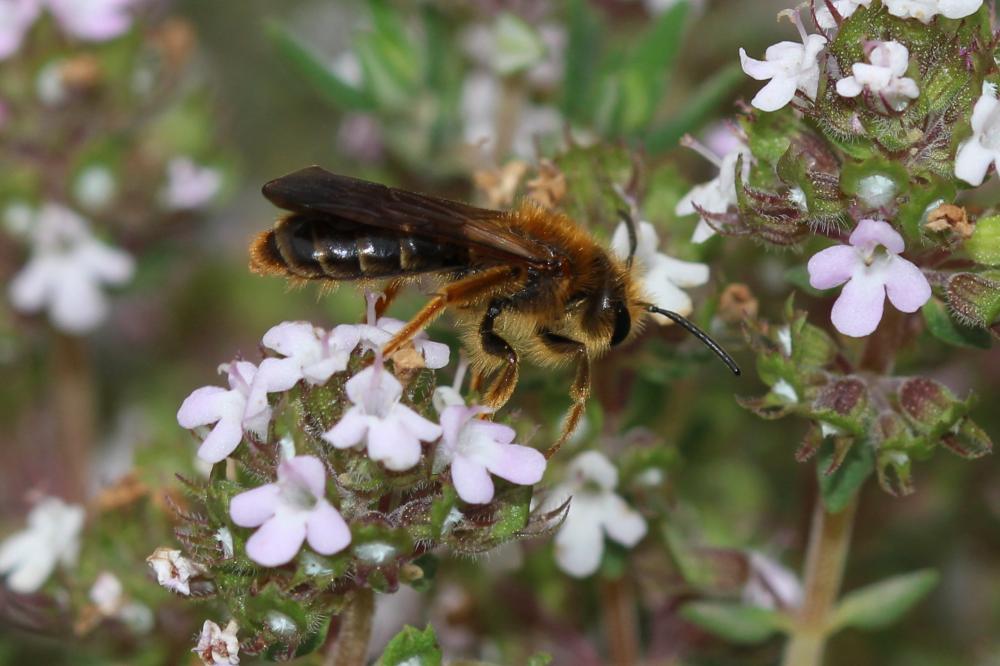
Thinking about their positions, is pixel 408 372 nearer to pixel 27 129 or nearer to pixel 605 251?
pixel 605 251

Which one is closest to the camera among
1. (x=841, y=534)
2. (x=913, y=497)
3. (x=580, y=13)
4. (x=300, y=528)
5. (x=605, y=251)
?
(x=300, y=528)

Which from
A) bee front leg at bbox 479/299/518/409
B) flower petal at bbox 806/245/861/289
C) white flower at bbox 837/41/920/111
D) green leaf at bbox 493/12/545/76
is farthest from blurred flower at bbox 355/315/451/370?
green leaf at bbox 493/12/545/76

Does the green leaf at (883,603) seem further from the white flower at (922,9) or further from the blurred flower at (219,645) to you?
the blurred flower at (219,645)

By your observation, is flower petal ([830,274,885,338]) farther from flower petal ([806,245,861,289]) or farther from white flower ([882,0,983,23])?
white flower ([882,0,983,23])

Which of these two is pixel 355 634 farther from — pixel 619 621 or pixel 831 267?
pixel 831 267

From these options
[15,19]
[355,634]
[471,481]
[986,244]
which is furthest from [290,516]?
[15,19]

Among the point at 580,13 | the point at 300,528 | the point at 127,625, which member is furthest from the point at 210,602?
the point at 580,13
